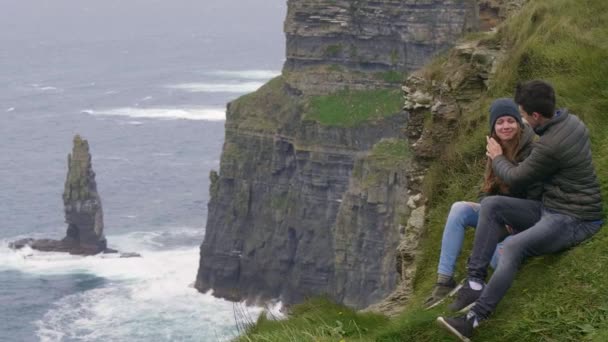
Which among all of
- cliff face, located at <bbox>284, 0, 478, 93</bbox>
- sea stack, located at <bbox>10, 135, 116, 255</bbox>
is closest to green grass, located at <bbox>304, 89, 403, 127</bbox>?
cliff face, located at <bbox>284, 0, 478, 93</bbox>

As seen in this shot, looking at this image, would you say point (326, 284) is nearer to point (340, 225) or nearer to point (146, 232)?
point (340, 225)

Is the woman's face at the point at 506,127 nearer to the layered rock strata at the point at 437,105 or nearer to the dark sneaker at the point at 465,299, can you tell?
the dark sneaker at the point at 465,299

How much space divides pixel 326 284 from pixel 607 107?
64.2 meters

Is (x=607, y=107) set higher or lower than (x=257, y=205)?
higher

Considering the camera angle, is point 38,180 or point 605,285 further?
point 38,180

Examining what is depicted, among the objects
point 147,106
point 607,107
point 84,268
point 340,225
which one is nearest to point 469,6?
point 340,225

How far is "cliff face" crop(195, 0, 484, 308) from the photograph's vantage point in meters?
78.8

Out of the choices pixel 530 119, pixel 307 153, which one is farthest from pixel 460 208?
pixel 307 153

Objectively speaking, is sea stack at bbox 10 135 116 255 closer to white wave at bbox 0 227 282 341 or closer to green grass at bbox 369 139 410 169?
white wave at bbox 0 227 282 341

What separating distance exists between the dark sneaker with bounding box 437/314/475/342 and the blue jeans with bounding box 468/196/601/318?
0.41ft

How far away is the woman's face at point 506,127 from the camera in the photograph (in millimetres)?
12250

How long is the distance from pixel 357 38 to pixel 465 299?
Result: 73.0 meters

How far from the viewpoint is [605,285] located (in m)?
11.1

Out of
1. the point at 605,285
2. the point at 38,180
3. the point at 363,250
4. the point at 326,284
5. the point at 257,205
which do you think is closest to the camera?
the point at 605,285
